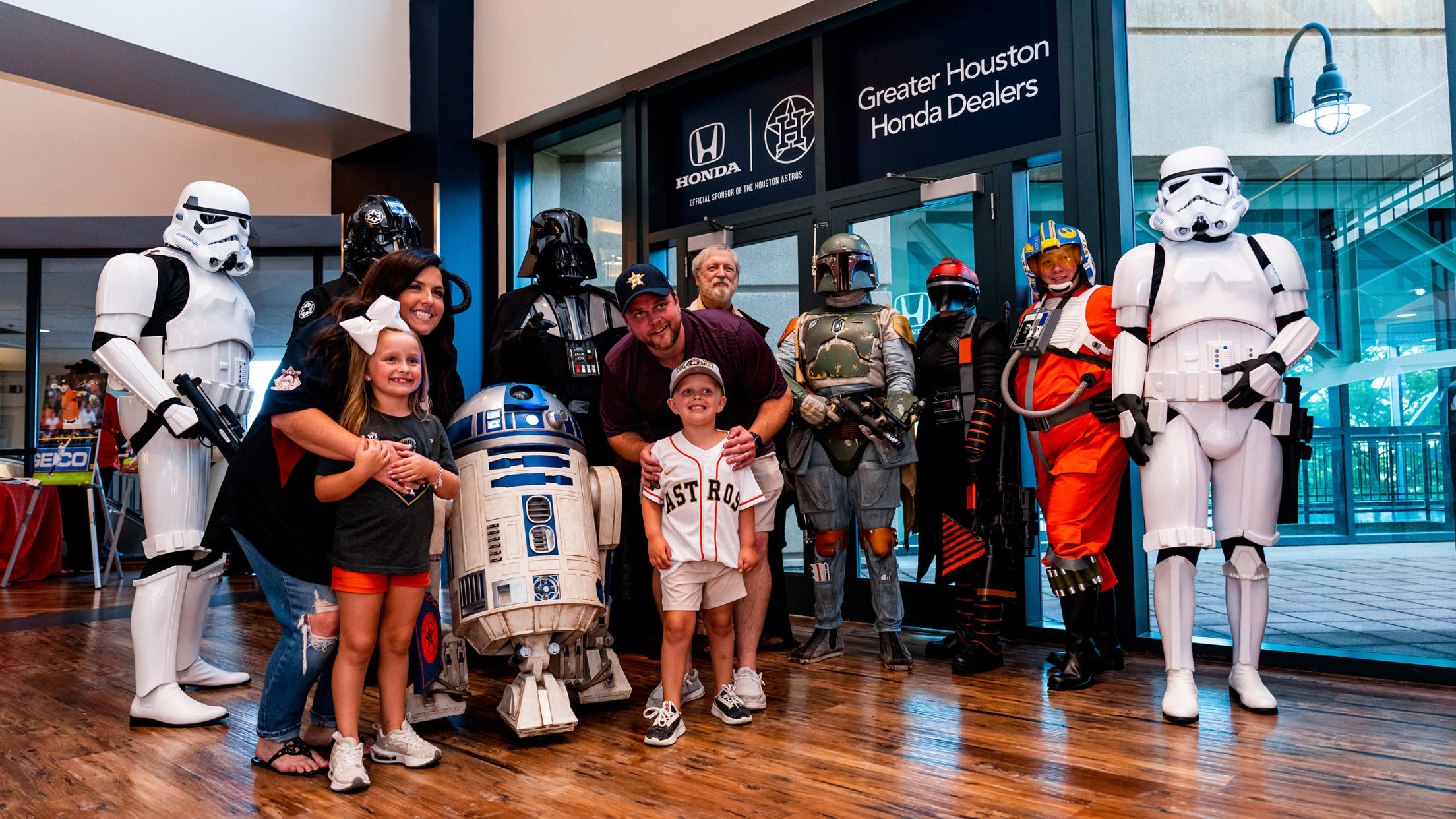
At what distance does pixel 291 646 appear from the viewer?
241cm

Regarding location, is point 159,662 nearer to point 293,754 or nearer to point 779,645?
point 293,754

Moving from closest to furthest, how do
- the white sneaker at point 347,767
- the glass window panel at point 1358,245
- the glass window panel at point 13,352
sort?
the white sneaker at point 347,767, the glass window panel at point 1358,245, the glass window panel at point 13,352

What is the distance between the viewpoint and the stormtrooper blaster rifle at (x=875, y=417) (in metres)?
3.68

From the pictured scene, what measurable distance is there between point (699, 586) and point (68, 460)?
6618 mm

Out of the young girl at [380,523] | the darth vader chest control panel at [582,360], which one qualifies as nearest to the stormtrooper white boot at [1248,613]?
the darth vader chest control panel at [582,360]

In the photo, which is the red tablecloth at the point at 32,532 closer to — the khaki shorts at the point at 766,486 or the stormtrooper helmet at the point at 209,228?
the stormtrooper helmet at the point at 209,228

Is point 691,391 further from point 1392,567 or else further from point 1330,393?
point 1392,567

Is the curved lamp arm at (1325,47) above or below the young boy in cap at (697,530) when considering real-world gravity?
above

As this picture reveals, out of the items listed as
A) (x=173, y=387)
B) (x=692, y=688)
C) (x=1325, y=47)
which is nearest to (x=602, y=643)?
(x=692, y=688)

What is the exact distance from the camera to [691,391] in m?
2.87

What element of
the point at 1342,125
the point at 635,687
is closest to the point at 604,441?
the point at 635,687

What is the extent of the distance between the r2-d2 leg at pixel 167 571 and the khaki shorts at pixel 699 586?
1.50m

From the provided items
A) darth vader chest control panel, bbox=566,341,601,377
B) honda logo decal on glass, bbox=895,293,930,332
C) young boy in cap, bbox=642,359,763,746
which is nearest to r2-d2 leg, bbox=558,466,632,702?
young boy in cap, bbox=642,359,763,746

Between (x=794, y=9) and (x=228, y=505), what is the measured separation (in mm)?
3667
